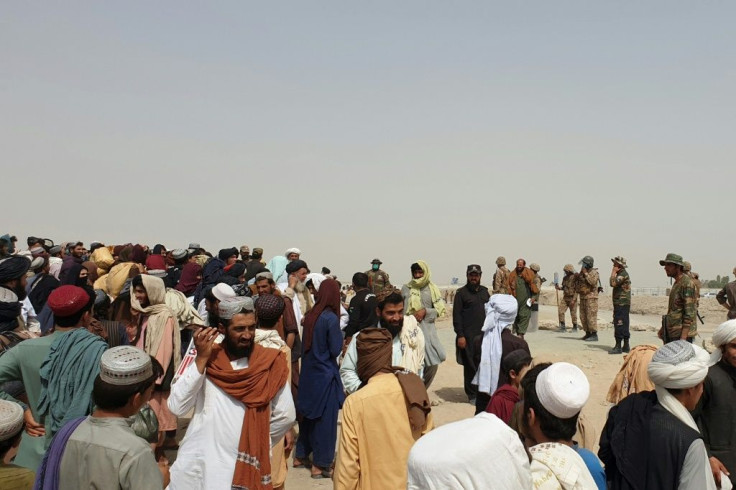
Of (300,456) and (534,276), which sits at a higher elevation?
(534,276)

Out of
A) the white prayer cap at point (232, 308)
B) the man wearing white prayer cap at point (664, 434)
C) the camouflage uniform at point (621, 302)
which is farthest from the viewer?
the camouflage uniform at point (621, 302)

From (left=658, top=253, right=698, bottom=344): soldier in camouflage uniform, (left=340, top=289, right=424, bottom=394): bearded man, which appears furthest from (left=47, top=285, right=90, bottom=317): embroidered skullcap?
(left=658, top=253, right=698, bottom=344): soldier in camouflage uniform

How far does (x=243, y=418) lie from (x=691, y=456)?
228 centimetres

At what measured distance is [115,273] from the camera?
7121mm

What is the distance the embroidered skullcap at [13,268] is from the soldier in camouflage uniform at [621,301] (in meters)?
11.6

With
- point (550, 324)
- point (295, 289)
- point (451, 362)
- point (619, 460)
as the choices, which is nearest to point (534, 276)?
point (451, 362)

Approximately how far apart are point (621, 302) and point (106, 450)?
495 inches

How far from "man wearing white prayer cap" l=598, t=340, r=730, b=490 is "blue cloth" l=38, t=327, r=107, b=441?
2795 mm

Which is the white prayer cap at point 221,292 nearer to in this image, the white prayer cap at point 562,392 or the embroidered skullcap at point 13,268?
the embroidered skullcap at point 13,268

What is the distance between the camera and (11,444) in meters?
2.48

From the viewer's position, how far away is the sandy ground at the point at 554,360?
27.3 ft

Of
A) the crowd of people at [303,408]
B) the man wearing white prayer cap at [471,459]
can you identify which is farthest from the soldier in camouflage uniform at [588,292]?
the man wearing white prayer cap at [471,459]

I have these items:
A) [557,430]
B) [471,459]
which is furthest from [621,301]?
[471,459]

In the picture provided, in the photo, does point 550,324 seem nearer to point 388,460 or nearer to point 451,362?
point 451,362
